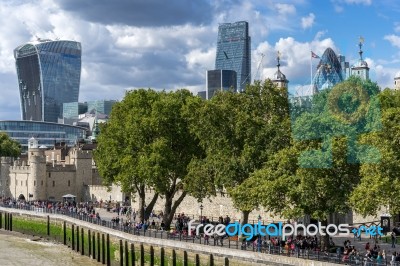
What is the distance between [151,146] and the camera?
63.0 m

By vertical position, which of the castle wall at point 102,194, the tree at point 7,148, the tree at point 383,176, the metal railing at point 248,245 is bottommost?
the metal railing at point 248,245

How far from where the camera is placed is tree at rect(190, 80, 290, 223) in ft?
166

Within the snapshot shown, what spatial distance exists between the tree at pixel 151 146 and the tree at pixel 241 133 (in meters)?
6.47

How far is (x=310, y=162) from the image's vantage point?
141 ft

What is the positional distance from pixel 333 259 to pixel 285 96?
17.1m

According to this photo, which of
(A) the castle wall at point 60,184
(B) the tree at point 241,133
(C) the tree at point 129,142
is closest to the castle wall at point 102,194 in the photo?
(A) the castle wall at point 60,184

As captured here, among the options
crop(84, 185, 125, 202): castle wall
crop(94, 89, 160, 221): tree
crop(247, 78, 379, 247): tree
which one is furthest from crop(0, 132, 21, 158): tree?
crop(247, 78, 379, 247): tree

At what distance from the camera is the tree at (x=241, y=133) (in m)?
50.7

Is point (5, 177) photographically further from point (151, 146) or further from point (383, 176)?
point (383, 176)

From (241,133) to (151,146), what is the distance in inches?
518

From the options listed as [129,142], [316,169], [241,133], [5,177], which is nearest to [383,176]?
[316,169]

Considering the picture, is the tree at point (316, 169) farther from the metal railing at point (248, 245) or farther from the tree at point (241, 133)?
the tree at point (241, 133)

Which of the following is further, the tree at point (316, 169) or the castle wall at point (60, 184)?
the castle wall at point (60, 184)

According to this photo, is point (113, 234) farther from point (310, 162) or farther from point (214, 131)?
point (310, 162)
